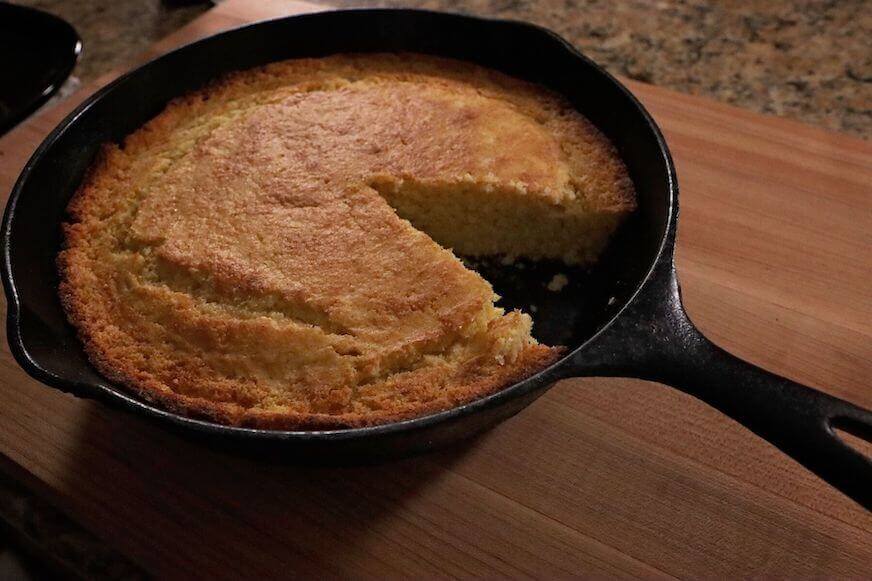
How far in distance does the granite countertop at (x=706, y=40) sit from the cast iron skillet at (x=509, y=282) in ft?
2.28

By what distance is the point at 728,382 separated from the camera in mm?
999

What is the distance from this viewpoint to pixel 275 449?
1034 millimetres

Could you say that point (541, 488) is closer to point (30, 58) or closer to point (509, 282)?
point (509, 282)

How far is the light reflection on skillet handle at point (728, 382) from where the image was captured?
915 millimetres

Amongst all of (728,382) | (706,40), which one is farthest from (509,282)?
(706,40)

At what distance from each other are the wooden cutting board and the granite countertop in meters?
0.86

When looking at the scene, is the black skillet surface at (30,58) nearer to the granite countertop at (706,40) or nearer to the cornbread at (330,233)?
the granite countertop at (706,40)

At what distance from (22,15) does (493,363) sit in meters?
2.03

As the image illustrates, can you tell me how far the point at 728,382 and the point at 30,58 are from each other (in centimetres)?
224

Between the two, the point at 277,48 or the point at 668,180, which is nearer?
the point at 668,180

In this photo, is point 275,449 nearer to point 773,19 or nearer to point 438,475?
point 438,475

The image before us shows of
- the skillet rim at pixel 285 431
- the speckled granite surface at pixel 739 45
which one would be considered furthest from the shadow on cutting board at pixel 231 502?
the speckled granite surface at pixel 739 45

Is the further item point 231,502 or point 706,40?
point 706,40

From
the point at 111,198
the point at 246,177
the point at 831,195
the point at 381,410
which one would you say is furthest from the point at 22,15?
the point at 831,195
